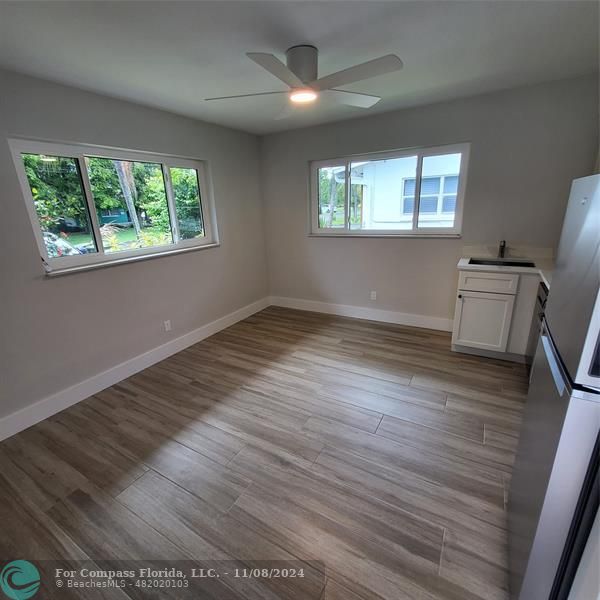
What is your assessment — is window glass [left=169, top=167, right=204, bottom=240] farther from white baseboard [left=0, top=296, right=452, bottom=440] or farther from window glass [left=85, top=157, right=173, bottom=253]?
white baseboard [left=0, top=296, right=452, bottom=440]

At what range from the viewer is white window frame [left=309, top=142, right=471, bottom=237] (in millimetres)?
3160

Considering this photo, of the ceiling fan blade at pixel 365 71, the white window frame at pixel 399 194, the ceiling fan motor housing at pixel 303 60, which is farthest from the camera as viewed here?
the white window frame at pixel 399 194

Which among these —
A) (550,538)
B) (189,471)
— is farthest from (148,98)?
(550,538)

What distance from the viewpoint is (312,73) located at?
1.93 meters

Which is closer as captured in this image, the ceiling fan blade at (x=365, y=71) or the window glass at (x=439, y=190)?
the ceiling fan blade at (x=365, y=71)

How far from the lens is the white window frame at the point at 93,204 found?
2164 millimetres

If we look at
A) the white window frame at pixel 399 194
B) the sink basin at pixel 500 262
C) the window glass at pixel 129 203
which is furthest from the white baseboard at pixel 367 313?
the window glass at pixel 129 203

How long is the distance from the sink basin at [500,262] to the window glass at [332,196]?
163cm

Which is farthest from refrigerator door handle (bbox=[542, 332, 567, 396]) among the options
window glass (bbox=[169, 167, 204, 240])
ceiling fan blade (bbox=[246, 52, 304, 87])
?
window glass (bbox=[169, 167, 204, 240])

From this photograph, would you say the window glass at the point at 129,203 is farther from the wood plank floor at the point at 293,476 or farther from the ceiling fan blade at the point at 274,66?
the ceiling fan blade at the point at 274,66

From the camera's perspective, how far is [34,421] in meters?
2.27

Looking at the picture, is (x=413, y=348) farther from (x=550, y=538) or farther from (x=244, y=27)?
(x=244, y=27)

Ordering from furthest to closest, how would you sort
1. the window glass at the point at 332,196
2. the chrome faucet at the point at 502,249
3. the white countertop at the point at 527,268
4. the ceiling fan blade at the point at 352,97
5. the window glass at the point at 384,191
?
the window glass at the point at 332,196, the window glass at the point at 384,191, the chrome faucet at the point at 502,249, the white countertop at the point at 527,268, the ceiling fan blade at the point at 352,97

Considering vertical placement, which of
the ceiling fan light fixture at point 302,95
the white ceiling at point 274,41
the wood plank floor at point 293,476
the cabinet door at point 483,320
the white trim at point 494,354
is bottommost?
the wood plank floor at point 293,476
